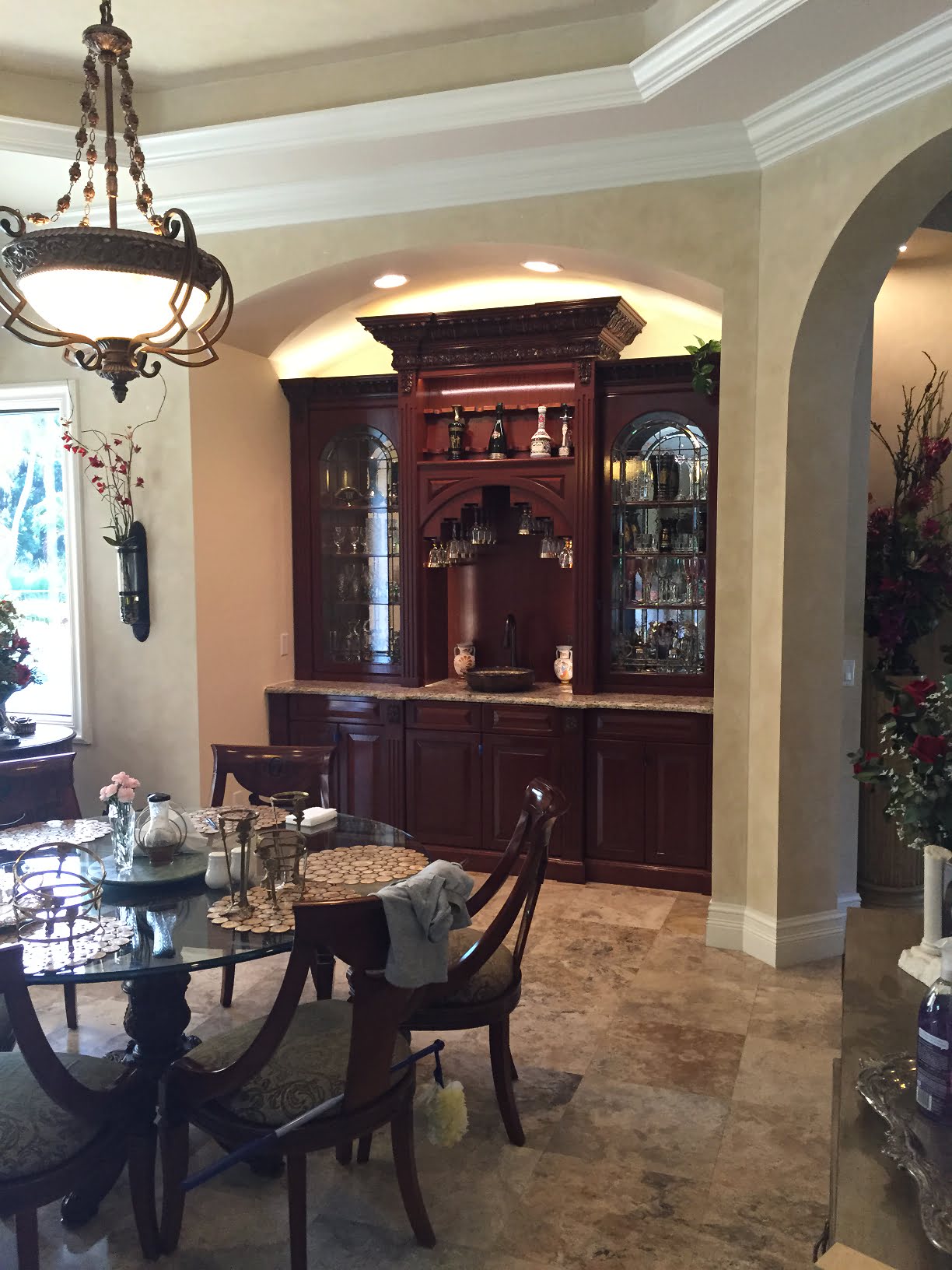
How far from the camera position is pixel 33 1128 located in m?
1.99

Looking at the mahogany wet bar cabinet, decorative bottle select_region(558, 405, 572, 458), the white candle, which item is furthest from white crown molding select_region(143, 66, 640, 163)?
the white candle

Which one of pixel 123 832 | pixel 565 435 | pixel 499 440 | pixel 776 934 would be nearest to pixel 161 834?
pixel 123 832

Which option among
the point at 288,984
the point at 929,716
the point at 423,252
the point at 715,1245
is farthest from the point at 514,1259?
the point at 423,252

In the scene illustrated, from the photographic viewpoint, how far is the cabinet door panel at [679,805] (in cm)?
457

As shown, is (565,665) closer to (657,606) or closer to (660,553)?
(657,606)

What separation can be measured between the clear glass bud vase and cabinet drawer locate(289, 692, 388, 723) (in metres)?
2.25

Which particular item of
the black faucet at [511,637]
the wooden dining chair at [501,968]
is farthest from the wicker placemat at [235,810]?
the black faucet at [511,637]

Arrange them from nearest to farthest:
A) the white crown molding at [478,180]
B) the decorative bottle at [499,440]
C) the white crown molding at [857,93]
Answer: the white crown molding at [857,93]
the white crown molding at [478,180]
the decorative bottle at [499,440]

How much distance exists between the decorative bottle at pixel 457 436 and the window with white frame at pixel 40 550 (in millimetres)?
1871

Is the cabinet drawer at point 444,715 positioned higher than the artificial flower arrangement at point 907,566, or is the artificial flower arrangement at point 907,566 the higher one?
the artificial flower arrangement at point 907,566

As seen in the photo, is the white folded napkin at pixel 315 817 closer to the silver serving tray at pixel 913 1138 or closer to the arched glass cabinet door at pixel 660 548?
the silver serving tray at pixel 913 1138

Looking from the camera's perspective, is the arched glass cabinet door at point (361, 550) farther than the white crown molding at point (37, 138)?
Yes

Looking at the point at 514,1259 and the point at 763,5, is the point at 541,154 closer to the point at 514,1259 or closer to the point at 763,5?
the point at 763,5

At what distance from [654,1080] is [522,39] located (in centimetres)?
347
